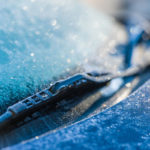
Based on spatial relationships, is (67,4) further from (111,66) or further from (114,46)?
(111,66)

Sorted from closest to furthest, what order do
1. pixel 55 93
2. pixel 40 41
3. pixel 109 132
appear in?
pixel 109 132
pixel 55 93
pixel 40 41

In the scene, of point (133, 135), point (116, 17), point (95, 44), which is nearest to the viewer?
point (133, 135)

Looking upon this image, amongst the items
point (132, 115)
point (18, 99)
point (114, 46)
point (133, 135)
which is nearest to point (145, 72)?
point (114, 46)

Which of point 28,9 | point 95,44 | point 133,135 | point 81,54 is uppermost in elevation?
point 28,9

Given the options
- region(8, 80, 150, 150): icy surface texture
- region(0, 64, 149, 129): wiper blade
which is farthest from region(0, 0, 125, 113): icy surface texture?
region(8, 80, 150, 150): icy surface texture

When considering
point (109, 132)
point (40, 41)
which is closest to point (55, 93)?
point (109, 132)

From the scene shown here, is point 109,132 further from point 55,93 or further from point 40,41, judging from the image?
point 40,41

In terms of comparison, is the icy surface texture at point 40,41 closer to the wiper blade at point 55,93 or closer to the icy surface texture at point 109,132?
the wiper blade at point 55,93
